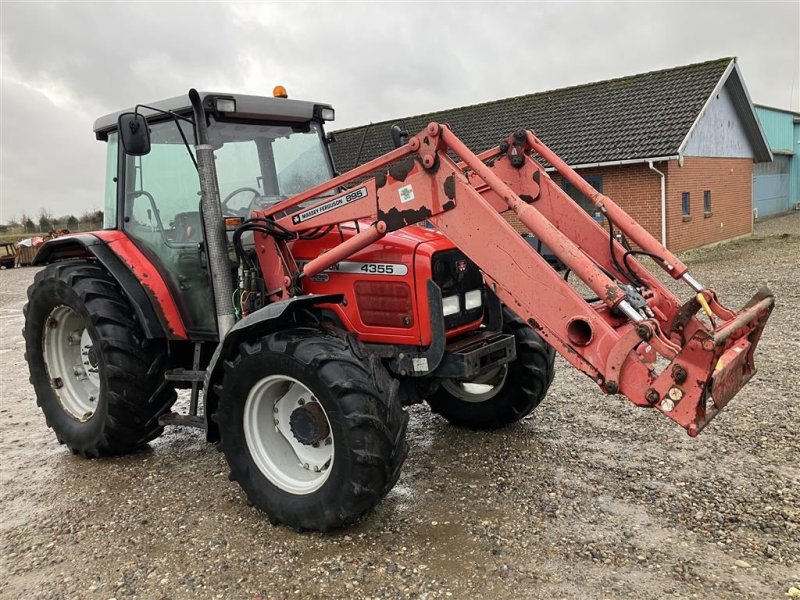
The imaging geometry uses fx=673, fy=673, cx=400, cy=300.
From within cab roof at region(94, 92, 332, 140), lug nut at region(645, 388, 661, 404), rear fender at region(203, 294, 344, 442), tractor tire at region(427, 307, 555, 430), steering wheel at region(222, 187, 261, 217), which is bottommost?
tractor tire at region(427, 307, 555, 430)

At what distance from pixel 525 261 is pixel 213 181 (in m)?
1.92

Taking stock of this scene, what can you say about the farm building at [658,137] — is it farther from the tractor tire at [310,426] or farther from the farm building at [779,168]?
the tractor tire at [310,426]

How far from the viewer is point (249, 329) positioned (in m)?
3.57

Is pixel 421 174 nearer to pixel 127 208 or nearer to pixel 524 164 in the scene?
pixel 524 164

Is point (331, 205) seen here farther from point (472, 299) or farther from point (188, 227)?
point (188, 227)

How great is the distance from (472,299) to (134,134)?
2112 mm

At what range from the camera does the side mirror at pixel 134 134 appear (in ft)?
12.0

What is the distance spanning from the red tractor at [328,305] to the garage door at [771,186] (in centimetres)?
2596

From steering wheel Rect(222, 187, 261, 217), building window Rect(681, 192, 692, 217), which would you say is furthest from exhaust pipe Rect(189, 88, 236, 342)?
building window Rect(681, 192, 692, 217)

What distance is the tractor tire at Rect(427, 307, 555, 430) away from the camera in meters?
4.53

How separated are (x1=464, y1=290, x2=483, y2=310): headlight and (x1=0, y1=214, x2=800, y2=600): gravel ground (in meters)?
1.07

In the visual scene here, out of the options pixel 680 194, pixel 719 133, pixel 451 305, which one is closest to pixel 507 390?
pixel 451 305

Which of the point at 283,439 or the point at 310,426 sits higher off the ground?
the point at 310,426

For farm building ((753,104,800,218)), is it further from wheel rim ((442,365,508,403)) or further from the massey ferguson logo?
the massey ferguson logo
